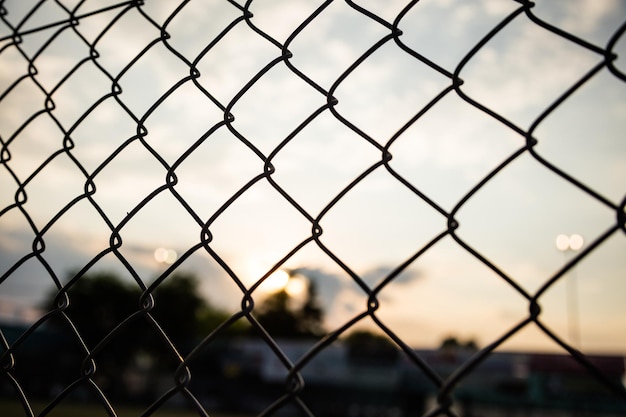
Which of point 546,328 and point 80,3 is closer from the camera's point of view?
point 546,328

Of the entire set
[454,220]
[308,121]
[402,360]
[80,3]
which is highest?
[80,3]

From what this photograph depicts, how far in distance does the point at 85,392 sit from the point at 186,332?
10.5 meters

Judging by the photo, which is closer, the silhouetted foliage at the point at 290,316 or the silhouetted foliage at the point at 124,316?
the silhouetted foliage at the point at 124,316

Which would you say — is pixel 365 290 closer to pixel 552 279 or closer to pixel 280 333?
pixel 552 279

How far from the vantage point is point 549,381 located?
21469 millimetres

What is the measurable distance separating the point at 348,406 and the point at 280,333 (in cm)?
3165

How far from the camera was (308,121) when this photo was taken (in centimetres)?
88

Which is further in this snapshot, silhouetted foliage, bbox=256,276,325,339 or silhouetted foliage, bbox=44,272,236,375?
silhouetted foliage, bbox=256,276,325,339

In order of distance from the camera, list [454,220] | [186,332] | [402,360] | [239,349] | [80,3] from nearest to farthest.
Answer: [454,220] < [80,3] < [402,360] < [239,349] < [186,332]

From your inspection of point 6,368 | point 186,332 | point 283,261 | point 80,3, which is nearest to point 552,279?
point 283,261

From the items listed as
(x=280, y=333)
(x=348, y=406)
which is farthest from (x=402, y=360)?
(x=280, y=333)

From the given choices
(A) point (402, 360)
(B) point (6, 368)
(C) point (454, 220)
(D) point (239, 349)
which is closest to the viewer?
(C) point (454, 220)

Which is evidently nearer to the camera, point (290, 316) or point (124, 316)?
point (124, 316)

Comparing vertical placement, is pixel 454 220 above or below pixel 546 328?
above
